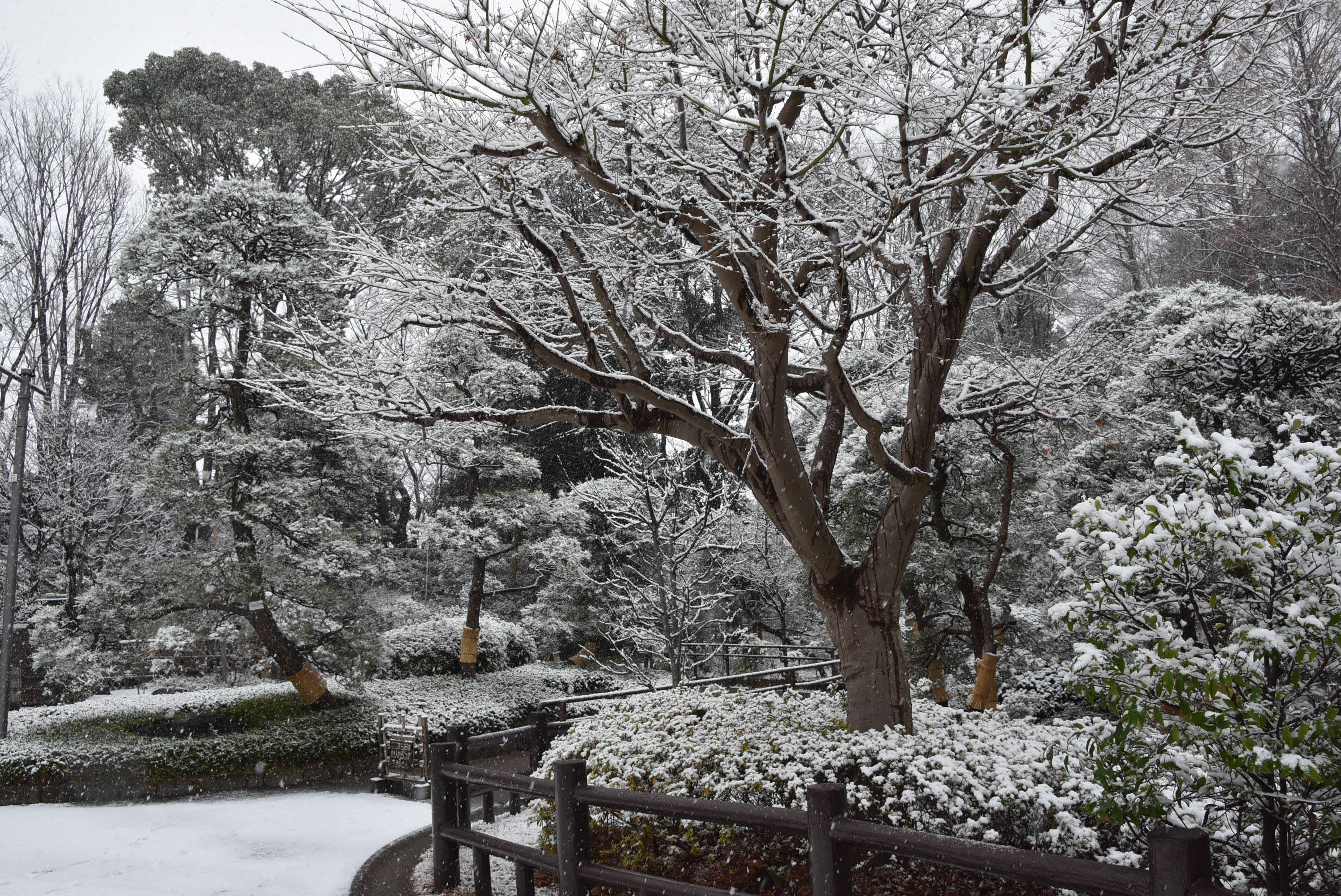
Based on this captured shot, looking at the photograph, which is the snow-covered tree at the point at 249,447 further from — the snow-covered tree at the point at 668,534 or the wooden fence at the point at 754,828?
the wooden fence at the point at 754,828

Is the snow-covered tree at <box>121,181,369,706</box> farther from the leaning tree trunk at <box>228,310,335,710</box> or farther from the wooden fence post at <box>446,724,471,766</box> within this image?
the wooden fence post at <box>446,724,471,766</box>

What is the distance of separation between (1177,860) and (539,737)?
24.7 feet

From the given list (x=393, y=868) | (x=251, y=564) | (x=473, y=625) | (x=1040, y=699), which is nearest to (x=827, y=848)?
(x=393, y=868)

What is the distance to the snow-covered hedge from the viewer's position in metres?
10.0

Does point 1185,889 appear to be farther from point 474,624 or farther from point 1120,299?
point 474,624

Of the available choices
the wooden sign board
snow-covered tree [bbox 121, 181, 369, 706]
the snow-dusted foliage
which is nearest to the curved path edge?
the wooden sign board

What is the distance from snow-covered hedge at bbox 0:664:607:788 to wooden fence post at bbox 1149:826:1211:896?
1086 centimetres

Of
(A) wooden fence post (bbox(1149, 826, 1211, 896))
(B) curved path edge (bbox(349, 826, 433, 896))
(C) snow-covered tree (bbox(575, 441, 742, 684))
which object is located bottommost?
(B) curved path edge (bbox(349, 826, 433, 896))

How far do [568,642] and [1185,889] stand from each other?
748 inches

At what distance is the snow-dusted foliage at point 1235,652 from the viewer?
8.22 feet

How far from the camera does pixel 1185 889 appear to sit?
1.91m

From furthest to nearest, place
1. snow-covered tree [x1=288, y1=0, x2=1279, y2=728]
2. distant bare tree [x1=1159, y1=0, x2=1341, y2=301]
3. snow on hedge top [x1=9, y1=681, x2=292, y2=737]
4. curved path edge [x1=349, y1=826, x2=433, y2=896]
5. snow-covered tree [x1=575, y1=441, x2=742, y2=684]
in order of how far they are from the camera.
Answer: snow on hedge top [x1=9, y1=681, x2=292, y2=737] → snow-covered tree [x1=575, y1=441, x2=742, y2=684] → distant bare tree [x1=1159, y1=0, x2=1341, y2=301] → curved path edge [x1=349, y1=826, x2=433, y2=896] → snow-covered tree [x1=288, y1=0, x2=1279, y2=728]

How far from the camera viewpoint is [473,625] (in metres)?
15.5

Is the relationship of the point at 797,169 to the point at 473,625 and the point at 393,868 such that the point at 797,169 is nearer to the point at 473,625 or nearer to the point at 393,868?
the point at 393,868
